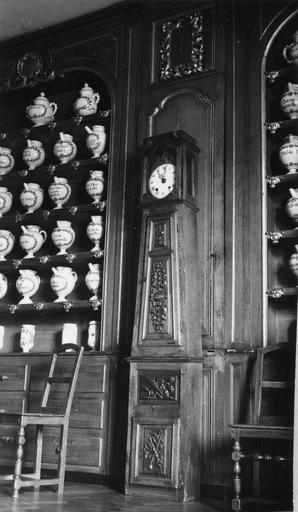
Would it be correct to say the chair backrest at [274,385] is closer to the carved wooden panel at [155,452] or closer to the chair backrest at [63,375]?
the carved wooden panel at [155,452]

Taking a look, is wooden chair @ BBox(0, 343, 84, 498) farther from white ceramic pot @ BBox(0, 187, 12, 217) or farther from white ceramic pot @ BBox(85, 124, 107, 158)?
white ceramic pot @ BBox(85, 124, 107, 158)

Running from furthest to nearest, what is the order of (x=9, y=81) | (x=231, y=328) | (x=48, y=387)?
(x=9, y=81) → (x=48, y=387) → (x=231, y=328)

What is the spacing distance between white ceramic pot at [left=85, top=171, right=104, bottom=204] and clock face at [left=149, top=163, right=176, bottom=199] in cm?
65

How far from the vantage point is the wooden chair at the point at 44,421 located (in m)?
3.69

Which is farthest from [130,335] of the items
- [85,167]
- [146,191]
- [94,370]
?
[85,167]

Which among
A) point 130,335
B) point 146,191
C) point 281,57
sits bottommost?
point 130,335

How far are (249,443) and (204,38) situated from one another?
2.62 m

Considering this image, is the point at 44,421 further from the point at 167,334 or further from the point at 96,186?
the point at 96,186

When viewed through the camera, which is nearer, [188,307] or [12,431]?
[188,307]

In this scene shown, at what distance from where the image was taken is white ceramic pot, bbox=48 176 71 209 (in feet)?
15.9

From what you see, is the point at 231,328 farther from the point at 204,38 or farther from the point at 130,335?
the point at 204,38

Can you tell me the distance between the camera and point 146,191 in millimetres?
4141

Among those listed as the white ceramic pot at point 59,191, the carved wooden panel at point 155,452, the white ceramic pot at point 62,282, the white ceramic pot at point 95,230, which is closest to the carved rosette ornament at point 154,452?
the carved wooden panel at point 155,452

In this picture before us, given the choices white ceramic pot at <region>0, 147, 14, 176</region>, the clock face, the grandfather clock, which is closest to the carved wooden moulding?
the grandfather clock
